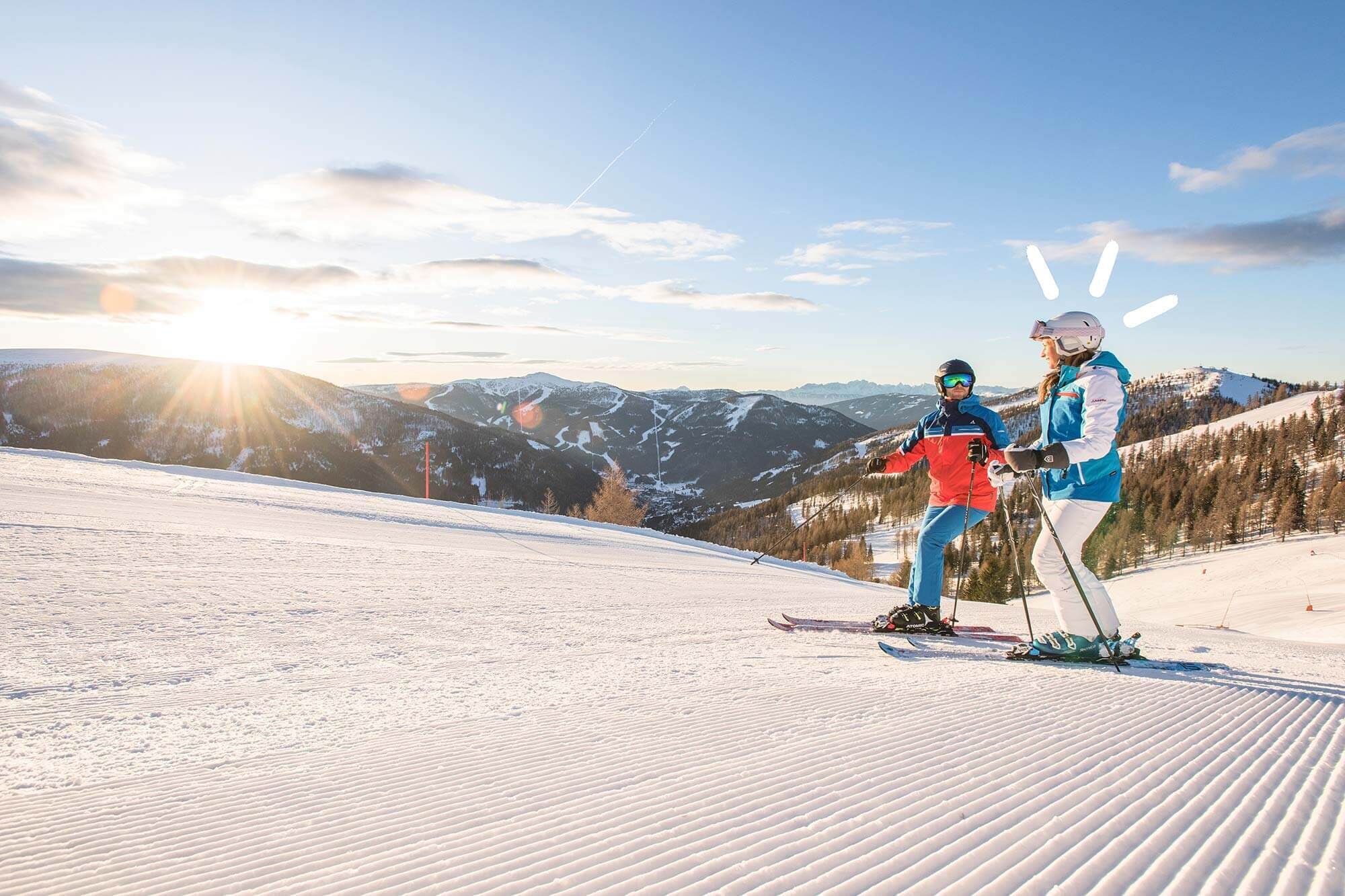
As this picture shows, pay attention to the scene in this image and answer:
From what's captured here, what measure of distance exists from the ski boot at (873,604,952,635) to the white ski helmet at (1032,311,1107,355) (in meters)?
2.84

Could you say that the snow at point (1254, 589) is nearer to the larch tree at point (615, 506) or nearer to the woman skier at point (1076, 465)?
the woman skier at point (1076, 465)

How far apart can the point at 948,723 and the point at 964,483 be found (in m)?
3.25

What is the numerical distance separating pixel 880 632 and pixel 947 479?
1663 millimetres

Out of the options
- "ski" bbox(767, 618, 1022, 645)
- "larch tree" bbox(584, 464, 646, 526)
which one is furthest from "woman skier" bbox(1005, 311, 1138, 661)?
"larch tree" bbox(584, 464, 646, 526)

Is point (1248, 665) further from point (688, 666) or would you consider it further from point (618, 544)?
point (618, 544)

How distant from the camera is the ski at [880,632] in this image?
22.1ft

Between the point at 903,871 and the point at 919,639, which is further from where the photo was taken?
the point at 919,639

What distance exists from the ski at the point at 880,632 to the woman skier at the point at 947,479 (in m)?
0.07

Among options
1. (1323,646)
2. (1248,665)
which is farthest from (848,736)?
(1323,646)

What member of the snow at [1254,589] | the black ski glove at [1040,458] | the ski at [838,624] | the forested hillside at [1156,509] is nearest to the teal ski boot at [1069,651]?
the ski at [838,624]

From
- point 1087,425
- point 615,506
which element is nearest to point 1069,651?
point 1087,425

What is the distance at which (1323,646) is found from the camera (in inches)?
299

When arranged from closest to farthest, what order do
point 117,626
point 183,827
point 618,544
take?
point 183,827
point 117,626
point 618,544

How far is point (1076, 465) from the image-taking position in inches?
204
